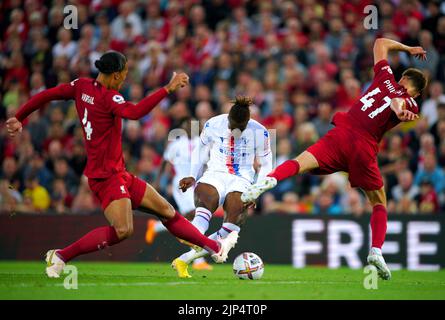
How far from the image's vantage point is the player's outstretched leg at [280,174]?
9523 mm

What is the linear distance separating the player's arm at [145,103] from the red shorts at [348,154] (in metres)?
1.96

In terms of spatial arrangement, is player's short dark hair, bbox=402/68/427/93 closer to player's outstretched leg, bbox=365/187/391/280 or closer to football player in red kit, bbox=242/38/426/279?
football player in red kit, bbox=242/38/426/279

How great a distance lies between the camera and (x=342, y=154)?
32.8 feet

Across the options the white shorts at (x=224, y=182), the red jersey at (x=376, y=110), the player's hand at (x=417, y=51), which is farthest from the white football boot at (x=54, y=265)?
the player's hand at (x=417, y=51)

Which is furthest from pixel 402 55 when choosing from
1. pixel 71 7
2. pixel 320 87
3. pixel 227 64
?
pixel 71 7

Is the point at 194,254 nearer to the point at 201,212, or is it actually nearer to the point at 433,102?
the point at 201,212

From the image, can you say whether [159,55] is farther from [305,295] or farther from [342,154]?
[305,295]

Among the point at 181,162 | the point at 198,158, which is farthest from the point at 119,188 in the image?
the point at 181,162

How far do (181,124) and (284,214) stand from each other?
2349mm

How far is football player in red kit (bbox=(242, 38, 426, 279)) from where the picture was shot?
995cm

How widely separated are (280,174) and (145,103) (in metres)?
1.82

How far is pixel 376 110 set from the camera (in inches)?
397

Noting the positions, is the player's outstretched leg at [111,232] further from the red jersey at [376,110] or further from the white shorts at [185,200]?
the white shorts at [185,200]

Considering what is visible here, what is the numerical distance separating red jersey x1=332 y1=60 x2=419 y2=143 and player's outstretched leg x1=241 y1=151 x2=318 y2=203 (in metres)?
0.60
